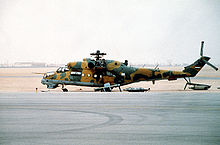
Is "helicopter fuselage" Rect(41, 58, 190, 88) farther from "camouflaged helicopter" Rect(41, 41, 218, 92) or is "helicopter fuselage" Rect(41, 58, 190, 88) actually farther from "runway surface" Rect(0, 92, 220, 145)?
"runway surface" Rect(0, 92, 220, 145)

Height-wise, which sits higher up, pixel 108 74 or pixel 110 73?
pixel 110 73

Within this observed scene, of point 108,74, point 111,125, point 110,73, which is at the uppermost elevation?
point 110,73

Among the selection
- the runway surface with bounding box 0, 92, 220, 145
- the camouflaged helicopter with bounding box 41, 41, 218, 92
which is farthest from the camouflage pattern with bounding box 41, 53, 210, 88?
the runway surface with bounding box 0, 92, 220, 145

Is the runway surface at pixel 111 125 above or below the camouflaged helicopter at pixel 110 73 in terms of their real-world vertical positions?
below

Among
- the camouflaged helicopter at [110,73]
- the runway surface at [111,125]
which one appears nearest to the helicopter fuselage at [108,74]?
the camouflaged helicopter at [110,73]

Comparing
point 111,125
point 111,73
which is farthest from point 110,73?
point 111,125

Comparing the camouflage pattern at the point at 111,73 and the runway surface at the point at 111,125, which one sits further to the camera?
the camouflage pattern at the point at 111,73

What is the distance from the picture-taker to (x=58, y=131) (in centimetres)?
1145

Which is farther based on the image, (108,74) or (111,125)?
(108,74)

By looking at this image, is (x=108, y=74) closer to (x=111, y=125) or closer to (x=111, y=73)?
(x=111, y=73)

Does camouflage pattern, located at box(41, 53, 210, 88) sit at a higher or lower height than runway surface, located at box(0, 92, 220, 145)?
higher

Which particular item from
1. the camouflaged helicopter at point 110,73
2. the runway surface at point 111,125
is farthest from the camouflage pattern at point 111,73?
the runway surface at point 111,125

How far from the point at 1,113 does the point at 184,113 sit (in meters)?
9.45

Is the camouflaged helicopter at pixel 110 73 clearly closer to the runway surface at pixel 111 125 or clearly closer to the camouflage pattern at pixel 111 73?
the camouflage pattern at pixel 111 73
